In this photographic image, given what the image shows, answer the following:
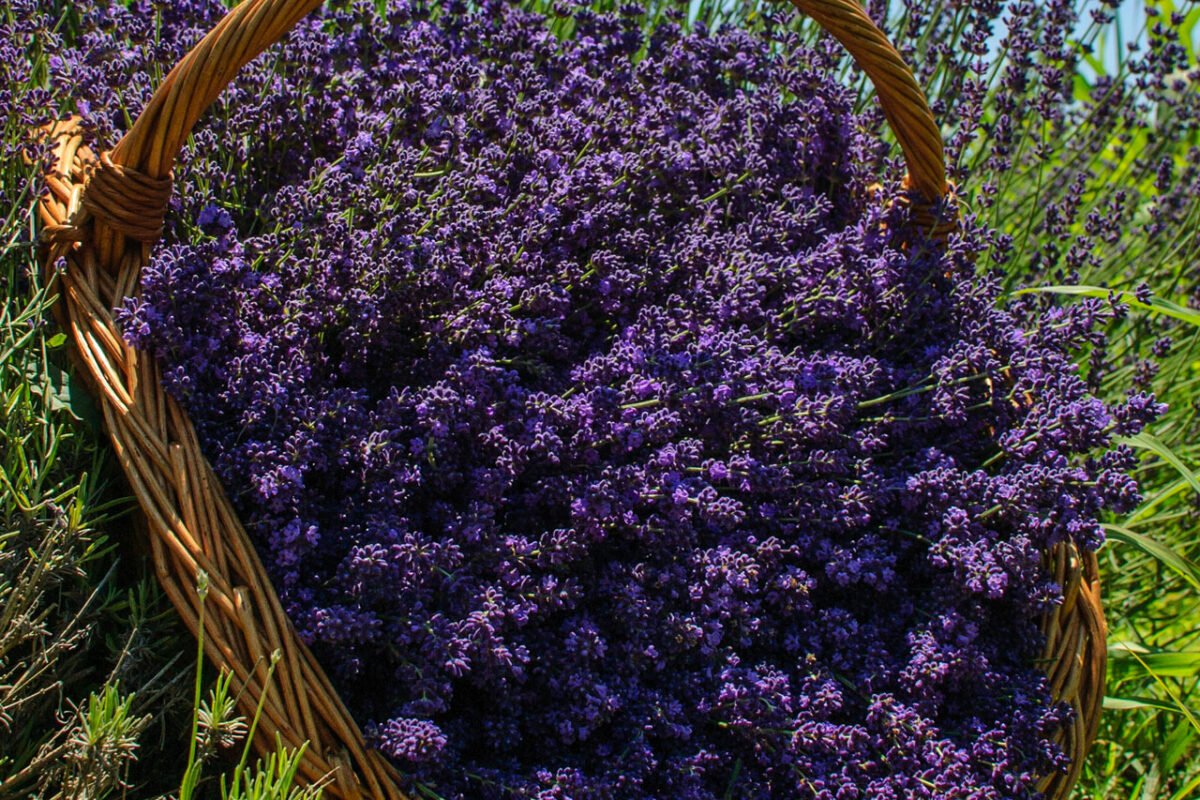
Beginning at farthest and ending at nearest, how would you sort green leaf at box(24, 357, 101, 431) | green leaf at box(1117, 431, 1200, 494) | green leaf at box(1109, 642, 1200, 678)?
1. green leaf at box(1109, 642, 1200, 678)
2. green leaf at box(1117, 431, 1200, 494)
3. green leaf at box(24, 357, 101, 431)

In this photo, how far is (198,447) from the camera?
61.2 inches

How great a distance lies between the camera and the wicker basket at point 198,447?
1.46 meters

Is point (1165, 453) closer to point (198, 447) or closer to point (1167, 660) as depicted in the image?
point (1167, 660)

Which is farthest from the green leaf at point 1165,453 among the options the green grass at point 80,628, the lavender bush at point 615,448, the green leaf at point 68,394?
the green leaf at point 68,394

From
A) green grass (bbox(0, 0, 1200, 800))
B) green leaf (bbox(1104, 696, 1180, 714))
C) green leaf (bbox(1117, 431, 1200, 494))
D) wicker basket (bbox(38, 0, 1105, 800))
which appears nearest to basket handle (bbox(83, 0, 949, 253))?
wicker basket (bbox(38, 0, 1105, 800))

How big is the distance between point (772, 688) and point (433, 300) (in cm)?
80

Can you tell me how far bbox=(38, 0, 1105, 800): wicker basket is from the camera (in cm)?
146

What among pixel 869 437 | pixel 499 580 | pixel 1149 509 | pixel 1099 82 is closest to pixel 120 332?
pixel 499 580

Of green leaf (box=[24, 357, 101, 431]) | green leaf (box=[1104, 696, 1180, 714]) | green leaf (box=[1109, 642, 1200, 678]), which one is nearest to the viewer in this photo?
green leaf (box=[24, 357, 101, 431])

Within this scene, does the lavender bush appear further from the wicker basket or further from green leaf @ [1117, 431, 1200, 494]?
green leaf @ [1117, 431, 1200, 494]

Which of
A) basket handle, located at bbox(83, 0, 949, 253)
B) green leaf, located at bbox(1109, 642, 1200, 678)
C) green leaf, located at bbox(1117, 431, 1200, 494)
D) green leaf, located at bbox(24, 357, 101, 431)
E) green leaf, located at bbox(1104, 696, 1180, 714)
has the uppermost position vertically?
basket handle, located at bbox(83, 0, 949, 253)

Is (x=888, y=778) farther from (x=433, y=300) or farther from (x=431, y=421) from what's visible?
(x=433, y=300)

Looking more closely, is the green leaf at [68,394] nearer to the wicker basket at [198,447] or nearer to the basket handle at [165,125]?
the wicker basket at [198,447]

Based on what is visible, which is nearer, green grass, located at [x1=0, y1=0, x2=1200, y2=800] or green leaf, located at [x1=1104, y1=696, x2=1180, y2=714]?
green grass, located at [x1=0, y1=0, x2=1200, y2=800]
